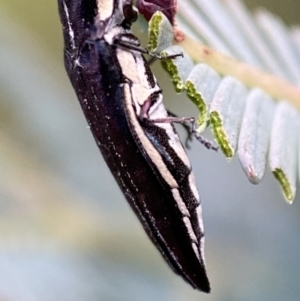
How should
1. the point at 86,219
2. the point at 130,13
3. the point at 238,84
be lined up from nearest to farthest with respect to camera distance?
the point at 238,84 → the point at 130,13 → the point at 86,219

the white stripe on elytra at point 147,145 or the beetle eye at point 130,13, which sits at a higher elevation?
the beetle eye at point 130,13

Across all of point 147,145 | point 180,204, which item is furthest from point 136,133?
point 180,204

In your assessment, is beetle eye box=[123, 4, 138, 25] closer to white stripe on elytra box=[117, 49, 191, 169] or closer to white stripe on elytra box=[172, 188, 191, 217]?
white stripe on elytra box=[117, 49, 191, 169]

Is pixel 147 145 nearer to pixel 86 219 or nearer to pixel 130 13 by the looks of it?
pixel 130 13

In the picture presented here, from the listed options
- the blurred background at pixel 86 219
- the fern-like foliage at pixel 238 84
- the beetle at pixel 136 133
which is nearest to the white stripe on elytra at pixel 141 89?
the beetle at pixel 136 133

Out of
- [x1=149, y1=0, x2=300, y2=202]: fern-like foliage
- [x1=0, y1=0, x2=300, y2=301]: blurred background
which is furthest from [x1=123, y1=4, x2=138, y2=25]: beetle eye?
[x1=0, y1=0, x2=300, y2=301]: blurred background

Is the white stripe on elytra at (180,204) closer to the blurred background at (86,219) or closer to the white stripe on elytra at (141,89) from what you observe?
the white stripe on elytra at (141,89)

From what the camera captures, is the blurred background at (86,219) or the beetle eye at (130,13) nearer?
the beetle eye at (130,13)

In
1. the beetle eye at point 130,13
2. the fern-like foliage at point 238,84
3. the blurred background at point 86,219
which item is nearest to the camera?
the fern-like foliage at point 238,84
